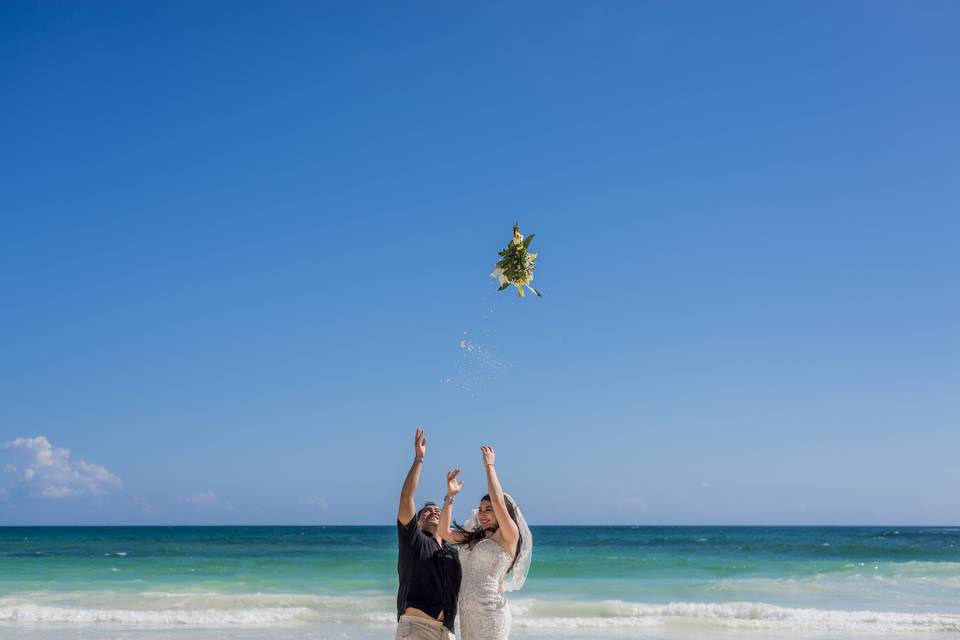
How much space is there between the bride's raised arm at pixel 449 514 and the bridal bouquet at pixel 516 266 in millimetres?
1688

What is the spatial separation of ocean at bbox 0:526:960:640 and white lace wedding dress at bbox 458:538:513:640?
844 cm

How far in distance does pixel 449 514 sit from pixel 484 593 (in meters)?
0.50

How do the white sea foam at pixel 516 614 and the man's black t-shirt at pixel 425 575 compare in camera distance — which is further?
the white sea foam at pixel 516 614

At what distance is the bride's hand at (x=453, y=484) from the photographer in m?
5.53

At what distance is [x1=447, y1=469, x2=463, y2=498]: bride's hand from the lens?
18.1 ft

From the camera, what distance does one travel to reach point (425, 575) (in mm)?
5508

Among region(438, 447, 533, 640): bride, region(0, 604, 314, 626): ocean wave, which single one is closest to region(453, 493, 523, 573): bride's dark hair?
region(438, 447, 533, 640): bride

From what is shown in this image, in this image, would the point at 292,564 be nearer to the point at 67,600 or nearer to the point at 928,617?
the point at 67,600

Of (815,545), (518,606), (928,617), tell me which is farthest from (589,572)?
Result: (815,545)

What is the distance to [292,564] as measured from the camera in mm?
28812

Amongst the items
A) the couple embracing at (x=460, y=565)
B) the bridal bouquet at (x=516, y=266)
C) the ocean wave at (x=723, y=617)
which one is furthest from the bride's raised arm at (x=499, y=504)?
the ocean wave at (x=723, y=617)

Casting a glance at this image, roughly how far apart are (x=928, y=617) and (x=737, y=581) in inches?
302

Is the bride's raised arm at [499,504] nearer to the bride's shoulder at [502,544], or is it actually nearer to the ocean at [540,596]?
the bride's shoulder at [502,544]

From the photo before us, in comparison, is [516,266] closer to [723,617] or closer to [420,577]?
[420,577]
